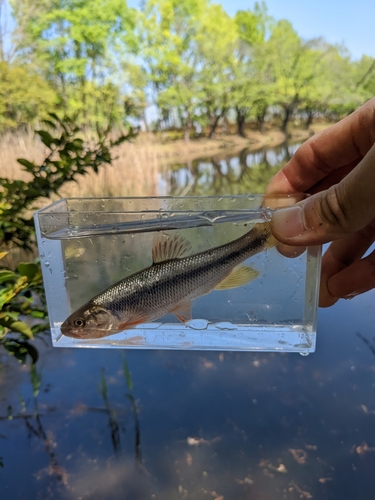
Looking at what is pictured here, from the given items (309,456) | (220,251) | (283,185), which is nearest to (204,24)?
(283,185)

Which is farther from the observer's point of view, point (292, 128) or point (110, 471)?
point (292, 128)

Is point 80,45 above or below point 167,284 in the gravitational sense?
above

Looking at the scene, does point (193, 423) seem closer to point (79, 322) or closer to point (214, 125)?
point (79, 322)

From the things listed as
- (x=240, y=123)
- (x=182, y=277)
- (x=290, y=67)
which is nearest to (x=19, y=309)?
(x=182, y=277)

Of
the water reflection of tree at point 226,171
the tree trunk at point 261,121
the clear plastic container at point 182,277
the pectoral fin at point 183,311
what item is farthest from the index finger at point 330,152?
the tree trunk at point 261,121

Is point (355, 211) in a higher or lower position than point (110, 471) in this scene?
higher

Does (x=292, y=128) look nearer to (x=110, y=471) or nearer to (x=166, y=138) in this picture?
(x=166, y=138)

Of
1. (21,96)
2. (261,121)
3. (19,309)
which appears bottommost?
(19,309)
